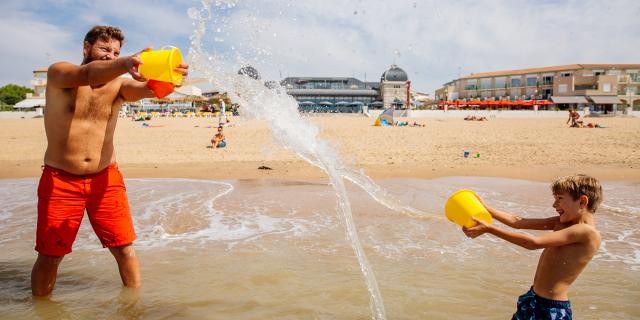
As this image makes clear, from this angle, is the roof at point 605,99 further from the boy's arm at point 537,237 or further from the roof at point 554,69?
the boy's arm at point 537,237

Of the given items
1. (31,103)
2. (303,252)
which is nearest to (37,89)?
(31,103)

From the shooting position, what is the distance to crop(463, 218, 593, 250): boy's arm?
7.29 ft

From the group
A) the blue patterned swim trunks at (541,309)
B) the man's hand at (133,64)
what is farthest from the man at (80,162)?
the blue patterned swim trunks at (541,309)

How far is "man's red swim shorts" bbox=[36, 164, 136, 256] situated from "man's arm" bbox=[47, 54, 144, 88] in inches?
23.2

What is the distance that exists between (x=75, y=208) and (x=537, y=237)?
2.72 meters

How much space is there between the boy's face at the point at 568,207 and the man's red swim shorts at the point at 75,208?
268 centimetres

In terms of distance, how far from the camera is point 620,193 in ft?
24.6

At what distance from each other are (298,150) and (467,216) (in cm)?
302

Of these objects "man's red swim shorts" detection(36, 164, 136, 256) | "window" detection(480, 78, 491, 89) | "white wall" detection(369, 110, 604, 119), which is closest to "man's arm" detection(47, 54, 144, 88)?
"man's red swim shorts" detection(36, 164, 136, 256)

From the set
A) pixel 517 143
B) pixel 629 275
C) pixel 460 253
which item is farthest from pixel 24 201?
pixel 517 143

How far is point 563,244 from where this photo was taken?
235cm

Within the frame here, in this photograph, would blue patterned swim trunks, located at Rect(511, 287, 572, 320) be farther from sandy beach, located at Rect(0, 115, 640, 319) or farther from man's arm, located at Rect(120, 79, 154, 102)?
man's arm, located at Rect(120, 79, 154, 102)

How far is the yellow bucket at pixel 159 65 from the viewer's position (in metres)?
2.51

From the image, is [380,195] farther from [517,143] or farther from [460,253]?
[517,143]
